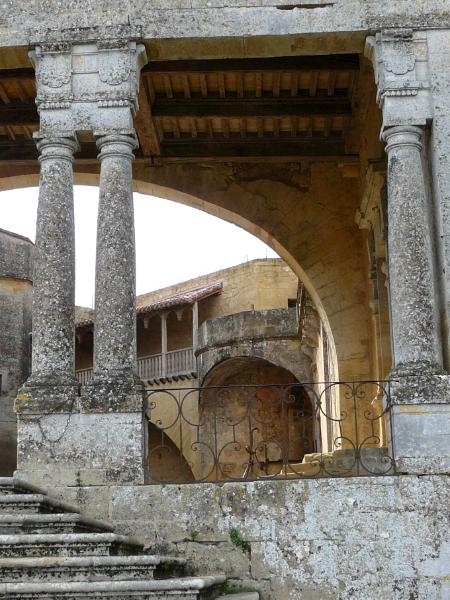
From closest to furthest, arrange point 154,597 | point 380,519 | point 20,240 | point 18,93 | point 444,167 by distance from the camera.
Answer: point 154,597, point 380,519, point 444,167, point 18,93, point 20,240

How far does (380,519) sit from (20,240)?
1667cm

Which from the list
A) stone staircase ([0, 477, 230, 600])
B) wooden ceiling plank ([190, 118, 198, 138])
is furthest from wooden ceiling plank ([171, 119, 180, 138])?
stone staircase ([0, 477, 230, 600])

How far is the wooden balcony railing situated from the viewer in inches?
1182

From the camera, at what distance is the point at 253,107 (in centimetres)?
1418

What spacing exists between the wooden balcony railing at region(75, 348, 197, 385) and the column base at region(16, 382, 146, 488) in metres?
19.6

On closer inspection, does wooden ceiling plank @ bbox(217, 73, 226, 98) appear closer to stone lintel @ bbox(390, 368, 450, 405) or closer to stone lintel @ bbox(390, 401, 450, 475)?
stone lintel @ bbox(390, 368, 450, 405)

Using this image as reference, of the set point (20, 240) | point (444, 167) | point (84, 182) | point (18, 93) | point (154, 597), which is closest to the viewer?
point (154, 597)

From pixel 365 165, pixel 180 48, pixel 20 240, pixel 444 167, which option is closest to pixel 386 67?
pixel 444 167

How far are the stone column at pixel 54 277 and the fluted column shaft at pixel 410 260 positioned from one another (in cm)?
323

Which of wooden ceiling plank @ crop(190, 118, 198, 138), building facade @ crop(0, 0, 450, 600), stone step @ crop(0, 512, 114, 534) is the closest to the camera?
stone step @ crop(0, 512, 114, 534)

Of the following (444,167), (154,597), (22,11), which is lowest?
Answer: (154,597)

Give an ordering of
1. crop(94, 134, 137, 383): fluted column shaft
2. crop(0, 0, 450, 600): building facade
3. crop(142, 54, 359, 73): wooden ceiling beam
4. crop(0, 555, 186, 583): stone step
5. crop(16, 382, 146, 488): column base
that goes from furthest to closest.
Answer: crop(142, 54, 359, 73): wooden ceiling beam, crop(94, 134, 137, 383): fluted column shaft, crop(16, 382, 146, 488): column base, crop(0, 0, 450, 600): building facade, crop(0, 555, 186, 583): stone step

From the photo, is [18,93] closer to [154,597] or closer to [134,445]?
[134,445]

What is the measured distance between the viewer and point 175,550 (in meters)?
9.36
